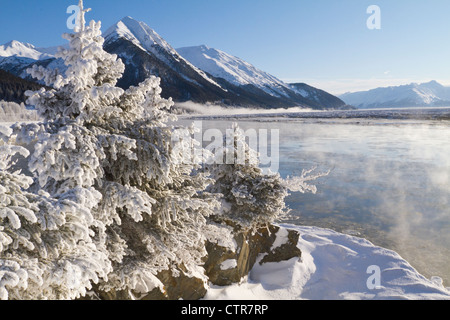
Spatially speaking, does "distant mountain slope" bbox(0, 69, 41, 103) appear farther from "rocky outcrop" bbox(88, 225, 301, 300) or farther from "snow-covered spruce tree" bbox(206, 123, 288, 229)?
"rocky outcrop" bbox(88, 225, 301, 300)

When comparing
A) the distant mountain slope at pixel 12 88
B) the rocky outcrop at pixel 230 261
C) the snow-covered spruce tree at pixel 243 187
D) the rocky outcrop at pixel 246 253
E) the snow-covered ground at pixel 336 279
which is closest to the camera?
the rocky outcrop at pixel 230 261

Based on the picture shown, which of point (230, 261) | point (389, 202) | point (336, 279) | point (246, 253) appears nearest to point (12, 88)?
point (389, 202)

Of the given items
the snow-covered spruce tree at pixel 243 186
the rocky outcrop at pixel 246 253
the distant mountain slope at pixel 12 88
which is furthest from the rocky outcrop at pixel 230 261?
the distant mountain slope at pixel 12 88

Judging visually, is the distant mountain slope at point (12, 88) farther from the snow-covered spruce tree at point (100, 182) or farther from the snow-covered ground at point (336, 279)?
the snow-covered ground at point (336, 279)

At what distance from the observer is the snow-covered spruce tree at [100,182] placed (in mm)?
3289

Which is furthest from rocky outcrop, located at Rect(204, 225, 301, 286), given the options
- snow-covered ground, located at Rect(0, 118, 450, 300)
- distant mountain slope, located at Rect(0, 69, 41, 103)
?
distant mountain slope, located at Rect(0, 69, 41, 103)

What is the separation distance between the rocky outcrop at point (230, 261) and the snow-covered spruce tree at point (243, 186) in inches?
25.5

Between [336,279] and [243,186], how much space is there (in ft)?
13.7

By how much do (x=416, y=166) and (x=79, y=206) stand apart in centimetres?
2973

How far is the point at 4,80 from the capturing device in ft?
446

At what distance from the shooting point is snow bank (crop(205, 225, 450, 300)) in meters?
7.75

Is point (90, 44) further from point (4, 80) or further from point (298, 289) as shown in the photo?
point (4, 80)
